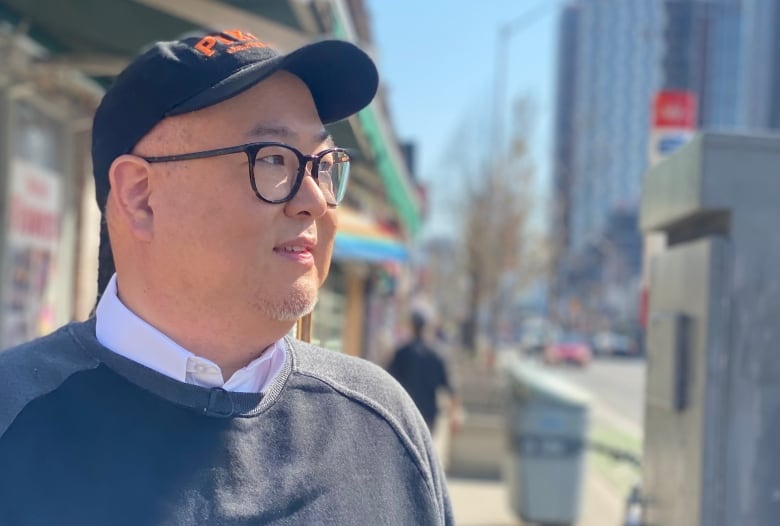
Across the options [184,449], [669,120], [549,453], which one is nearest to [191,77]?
[184,449]

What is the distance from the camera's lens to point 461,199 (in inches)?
1088

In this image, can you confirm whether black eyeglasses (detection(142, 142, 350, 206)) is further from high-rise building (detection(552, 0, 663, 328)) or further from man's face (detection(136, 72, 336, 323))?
high-rise building (detection(552, 0, 663, 328))

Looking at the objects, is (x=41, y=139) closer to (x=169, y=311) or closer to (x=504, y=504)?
(x=504, y=504)

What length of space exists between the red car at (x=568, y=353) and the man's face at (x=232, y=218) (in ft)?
121

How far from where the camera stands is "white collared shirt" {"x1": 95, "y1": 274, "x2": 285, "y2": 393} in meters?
1.51

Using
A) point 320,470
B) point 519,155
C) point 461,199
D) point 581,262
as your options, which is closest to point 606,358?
point 461,199

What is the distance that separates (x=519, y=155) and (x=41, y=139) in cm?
1770

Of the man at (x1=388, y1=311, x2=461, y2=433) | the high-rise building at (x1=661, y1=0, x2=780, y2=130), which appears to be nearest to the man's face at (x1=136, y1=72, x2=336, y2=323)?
the man at (x1=388, y1=311, x2=461, y2=433)

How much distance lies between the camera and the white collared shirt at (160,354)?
151cm

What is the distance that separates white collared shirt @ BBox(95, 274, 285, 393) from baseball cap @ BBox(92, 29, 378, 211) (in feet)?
0.81

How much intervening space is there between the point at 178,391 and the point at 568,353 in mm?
37447

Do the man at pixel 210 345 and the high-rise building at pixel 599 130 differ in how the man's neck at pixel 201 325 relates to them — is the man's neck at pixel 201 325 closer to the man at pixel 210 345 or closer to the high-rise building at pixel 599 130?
the man at pixel 210 345

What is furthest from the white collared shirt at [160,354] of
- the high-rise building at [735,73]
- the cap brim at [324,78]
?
the high-rise building at [735,73]

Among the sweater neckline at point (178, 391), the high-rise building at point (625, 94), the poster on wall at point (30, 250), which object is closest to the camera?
the sweater neckline at point (178, 391)
